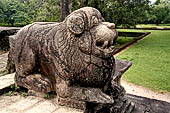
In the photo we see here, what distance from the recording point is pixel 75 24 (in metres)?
1.98

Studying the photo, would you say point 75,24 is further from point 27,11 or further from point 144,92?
point 27,11

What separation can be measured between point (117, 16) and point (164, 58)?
4043 millimetres

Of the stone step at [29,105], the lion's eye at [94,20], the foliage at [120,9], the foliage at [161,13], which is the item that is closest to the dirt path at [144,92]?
the stone step at [29,105]

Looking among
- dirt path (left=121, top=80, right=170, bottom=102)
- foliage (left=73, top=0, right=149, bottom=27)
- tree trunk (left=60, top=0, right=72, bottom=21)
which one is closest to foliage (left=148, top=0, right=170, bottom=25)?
foliage (left=73, top=0, right=149, bottom=27)

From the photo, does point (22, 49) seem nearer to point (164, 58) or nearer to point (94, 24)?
point (94, 24)

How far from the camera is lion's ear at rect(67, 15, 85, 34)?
1.97 metres

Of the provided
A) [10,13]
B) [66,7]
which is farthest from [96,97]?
[10,13]

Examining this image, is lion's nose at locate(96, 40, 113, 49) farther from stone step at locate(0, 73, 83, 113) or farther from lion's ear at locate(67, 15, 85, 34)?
stone step at locate(0, 73, 83, 113)

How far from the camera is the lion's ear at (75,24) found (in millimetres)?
1974

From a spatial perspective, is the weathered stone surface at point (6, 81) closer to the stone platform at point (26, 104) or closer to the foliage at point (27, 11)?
→ the stone platform at point (26, 104)

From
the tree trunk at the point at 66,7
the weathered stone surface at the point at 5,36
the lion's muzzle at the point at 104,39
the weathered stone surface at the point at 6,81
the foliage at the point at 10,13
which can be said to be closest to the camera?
the lion's muzzle at the point at 104,39

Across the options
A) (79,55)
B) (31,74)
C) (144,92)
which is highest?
(79,55)

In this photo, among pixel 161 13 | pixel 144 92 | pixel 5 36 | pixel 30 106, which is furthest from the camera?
pixel 161 13

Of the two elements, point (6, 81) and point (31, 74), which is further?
point (6, 81)
